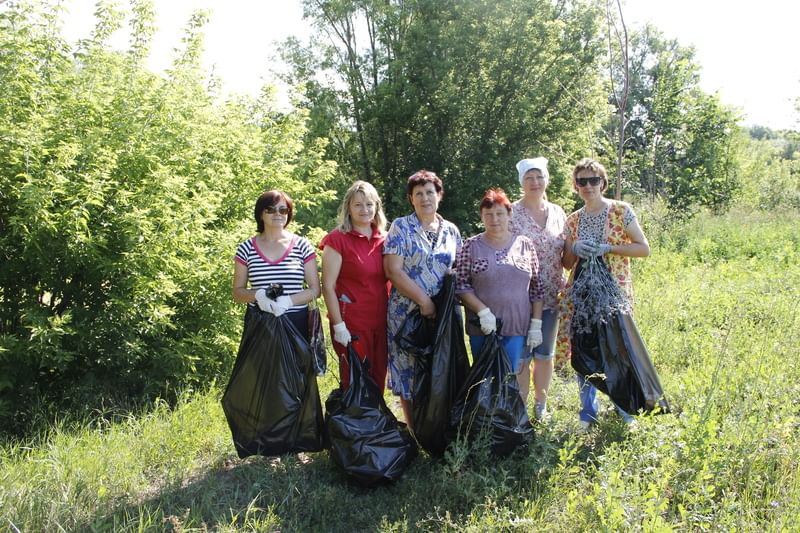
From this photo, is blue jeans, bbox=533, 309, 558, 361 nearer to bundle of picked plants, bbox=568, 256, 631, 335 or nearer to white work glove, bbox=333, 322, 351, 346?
bundle of picked plants, bbox=568, 256, 631, 335

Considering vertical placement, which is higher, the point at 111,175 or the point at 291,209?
the point at 111,175

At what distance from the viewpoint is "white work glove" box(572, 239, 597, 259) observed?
132 inches

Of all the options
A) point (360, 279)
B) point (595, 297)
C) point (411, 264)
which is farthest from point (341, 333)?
point (595, 297)

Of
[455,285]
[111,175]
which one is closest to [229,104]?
[111,175]

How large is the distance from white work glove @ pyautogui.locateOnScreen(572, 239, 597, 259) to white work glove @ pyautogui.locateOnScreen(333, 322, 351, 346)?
147cm

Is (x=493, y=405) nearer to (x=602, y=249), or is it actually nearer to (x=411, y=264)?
(x=411, y=264)

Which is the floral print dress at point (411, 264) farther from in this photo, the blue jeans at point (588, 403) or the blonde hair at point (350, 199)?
the blue jeans at point (588, 403)

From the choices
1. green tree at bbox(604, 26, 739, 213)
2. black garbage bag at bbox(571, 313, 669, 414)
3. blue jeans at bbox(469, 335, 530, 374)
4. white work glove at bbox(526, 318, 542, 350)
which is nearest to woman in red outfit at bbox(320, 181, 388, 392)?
blue jeans at bbox(469, 335, 530, 374)

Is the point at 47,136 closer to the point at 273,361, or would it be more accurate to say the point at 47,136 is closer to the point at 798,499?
the point at 273,361

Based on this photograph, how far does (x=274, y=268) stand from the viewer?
3.21 m

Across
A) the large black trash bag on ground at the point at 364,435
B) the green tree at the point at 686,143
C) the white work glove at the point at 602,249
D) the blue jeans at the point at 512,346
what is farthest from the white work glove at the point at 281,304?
the green tree at the point at 686,143

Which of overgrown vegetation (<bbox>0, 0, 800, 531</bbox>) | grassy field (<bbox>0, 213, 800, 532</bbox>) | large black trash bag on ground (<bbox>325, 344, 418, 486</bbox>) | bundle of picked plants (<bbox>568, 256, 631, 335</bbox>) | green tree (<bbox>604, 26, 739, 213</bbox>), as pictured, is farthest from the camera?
green tree (<bbox>604, 26, 739, 213</bbox>)

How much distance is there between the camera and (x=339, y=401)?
3.12m

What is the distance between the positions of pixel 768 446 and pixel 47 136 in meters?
4.77
